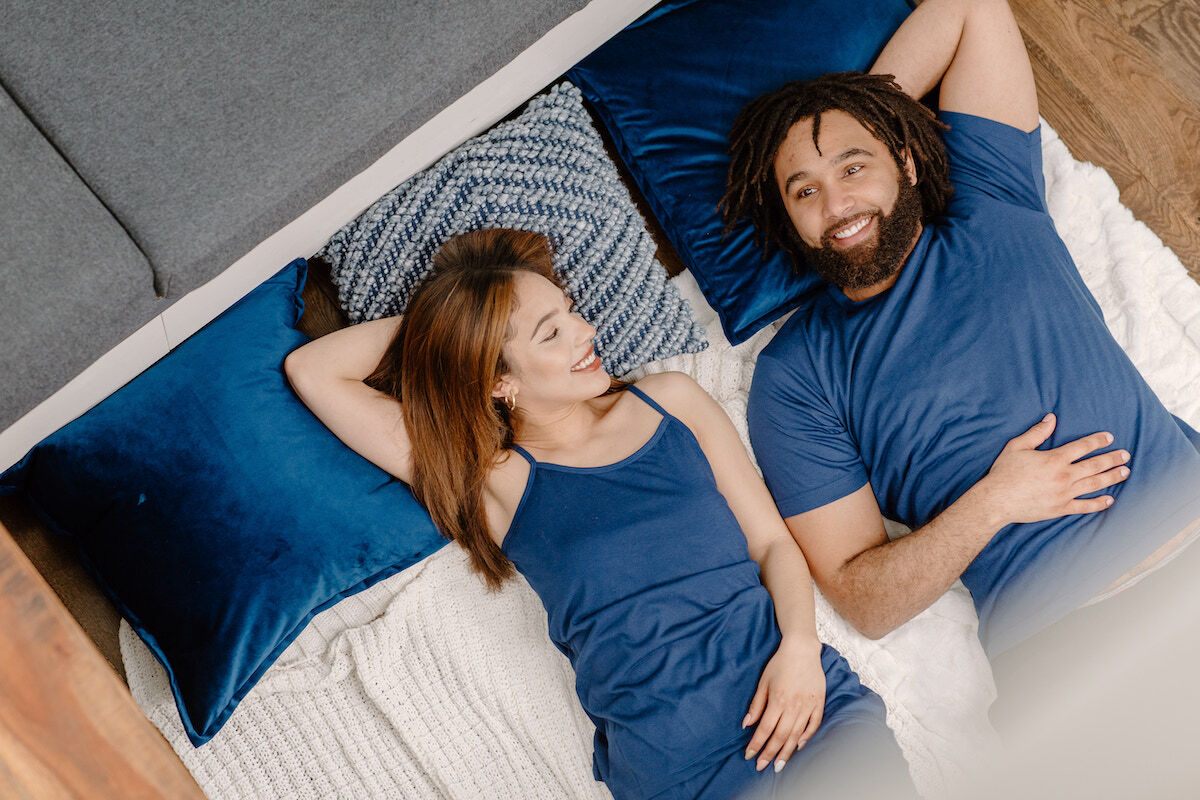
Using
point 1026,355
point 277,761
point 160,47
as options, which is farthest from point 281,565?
point 1026,355

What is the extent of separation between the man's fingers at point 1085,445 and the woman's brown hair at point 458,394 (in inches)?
44.0

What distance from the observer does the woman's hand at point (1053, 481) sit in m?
1.69

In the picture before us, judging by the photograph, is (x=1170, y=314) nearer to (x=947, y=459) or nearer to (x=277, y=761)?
(x=947, y=459)

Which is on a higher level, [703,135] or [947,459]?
[703,135]

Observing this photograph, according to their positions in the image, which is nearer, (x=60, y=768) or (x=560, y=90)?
(x=60, y=768)

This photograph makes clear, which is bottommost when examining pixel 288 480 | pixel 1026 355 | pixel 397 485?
pixel 1026 355

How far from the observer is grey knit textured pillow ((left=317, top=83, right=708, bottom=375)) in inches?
77.0

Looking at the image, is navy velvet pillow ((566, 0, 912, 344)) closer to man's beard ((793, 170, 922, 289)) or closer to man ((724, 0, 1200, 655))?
man ((724, 0, 1200, 655))

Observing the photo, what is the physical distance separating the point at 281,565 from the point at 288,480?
0.54ft

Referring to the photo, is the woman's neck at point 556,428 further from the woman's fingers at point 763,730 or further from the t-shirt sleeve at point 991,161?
the t-shirt sleeve at point 991,161

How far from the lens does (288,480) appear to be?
1.71 metres

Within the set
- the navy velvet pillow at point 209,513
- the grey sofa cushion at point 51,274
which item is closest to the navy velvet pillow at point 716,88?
the navy velvet pillow at point 209,513

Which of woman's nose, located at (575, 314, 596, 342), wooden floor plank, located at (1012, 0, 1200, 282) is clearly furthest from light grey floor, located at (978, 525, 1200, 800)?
wooden floor plank, located at (1012, 0, 1200, 282)

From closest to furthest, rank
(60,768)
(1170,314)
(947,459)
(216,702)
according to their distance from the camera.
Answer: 1. (60,768)
2. (216,702)
3. (947,459)
4. (1170,314)
